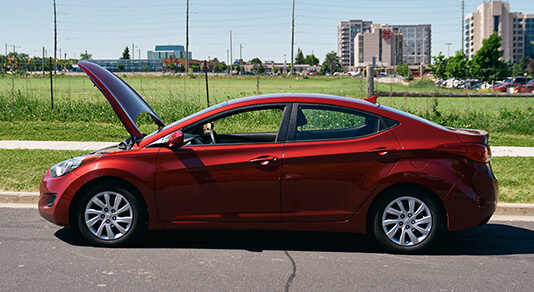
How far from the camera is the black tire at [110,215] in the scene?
5676 mm

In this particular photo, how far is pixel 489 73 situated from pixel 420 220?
5585cm

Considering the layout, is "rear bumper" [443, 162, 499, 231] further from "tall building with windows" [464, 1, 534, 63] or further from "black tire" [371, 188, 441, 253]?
"tall building with windows" [464, 1, 534, 63]

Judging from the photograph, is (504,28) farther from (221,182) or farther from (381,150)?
(221,182)

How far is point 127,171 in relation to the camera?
5633 mm

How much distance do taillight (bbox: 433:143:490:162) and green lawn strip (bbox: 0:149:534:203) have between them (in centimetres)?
251

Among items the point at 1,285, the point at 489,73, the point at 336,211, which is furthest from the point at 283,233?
the point at 489,73

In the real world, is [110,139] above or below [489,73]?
below

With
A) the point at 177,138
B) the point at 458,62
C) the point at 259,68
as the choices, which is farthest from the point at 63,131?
the point at 458,62

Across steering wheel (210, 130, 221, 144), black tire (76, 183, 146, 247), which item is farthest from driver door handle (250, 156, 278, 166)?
black tire (76, 183, 146, 247)

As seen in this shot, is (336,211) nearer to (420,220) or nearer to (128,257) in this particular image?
(420,220)

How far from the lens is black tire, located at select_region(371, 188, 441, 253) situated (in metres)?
5.58

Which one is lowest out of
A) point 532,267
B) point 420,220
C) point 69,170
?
point 532,267

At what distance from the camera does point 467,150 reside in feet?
18.4

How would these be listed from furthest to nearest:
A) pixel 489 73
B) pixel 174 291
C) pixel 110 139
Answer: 1. pixel 489 73
2. pixel 110 139
3. pixel 174 291
